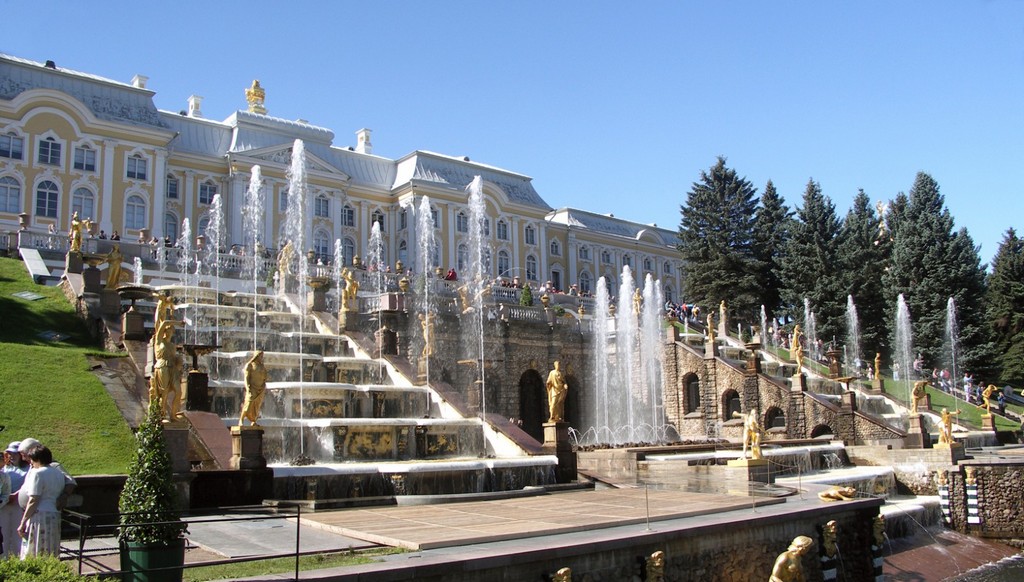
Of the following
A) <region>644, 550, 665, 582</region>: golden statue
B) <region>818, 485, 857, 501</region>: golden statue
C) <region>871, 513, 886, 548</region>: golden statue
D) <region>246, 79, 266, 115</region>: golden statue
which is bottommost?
<region>871, 513, 886, 548</region>: golden statue

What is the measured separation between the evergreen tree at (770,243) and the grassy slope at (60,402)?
4659 centimetres

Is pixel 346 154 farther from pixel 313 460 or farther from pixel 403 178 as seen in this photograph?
pixel 313 460

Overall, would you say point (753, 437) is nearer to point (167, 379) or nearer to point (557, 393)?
point (557, 393)

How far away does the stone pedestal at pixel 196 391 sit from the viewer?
60.6 feet

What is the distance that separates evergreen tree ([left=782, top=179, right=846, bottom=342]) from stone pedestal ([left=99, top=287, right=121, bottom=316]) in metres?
42.3

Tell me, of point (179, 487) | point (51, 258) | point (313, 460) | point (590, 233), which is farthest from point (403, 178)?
point (179, 487)

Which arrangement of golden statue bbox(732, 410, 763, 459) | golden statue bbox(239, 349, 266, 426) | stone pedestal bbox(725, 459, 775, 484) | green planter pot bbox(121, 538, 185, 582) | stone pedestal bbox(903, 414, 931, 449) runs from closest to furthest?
green planter pot bbox(121, 538, 185, 582), golden statue bbox(239, 349, 266, 426), stone pedestal bbox(725, 459, 775, 484), golden statue bbox(732, 410, 763, 459), stone pedestal bbox(903, 414, 931, 449)

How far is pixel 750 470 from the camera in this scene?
18969 mm

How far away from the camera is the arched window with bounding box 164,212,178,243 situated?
51844 millimetres

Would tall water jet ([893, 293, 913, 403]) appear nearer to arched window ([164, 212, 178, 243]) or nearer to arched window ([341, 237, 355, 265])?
arched window ([341, 237, 355, 265])

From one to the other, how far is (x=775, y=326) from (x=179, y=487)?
45408 millimetres

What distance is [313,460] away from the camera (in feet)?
64.3

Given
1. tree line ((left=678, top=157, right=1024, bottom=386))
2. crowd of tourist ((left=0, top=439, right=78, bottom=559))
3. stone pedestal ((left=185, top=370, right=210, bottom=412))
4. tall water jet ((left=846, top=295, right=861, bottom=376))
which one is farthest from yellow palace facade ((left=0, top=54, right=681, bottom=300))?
crowd of tourist ((left=0, top=439, right=78, bottom=559))

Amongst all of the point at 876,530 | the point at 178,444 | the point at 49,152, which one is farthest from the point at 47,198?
the point at 876,530
